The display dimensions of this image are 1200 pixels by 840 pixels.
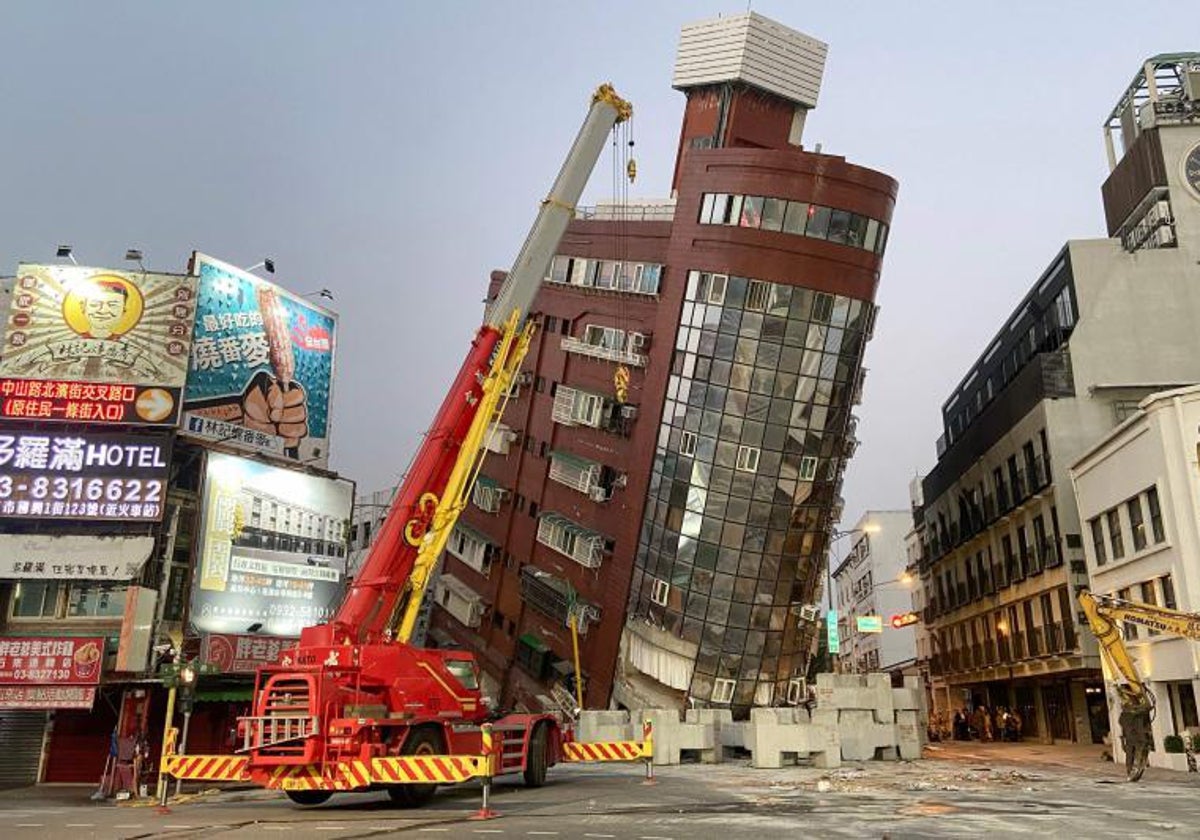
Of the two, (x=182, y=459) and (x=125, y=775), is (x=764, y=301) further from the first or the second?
(x=125, y=775)

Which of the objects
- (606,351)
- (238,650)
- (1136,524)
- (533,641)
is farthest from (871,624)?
(238,650)

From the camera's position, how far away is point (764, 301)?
4222 centimetres

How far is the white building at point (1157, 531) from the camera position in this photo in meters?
28.9

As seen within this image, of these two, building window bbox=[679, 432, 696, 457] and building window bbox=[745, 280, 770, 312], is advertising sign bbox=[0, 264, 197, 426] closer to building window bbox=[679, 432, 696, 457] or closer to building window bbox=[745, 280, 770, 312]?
building window bbox=[679, 432, 696, 457]

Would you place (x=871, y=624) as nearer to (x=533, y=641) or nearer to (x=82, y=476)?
(x=533, y=641)

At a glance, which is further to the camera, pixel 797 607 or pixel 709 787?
pixel 797 607

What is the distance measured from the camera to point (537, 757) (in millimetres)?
23531

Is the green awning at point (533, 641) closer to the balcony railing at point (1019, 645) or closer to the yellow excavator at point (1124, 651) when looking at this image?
the balcony railing at point (1019, 645)

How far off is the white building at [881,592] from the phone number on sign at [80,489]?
247ft

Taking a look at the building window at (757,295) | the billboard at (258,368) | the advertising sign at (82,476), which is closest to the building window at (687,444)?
the building window at (757,295)

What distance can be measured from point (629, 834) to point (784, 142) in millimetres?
53369

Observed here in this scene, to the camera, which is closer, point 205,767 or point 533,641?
point 205,767

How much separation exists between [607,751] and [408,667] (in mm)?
6209

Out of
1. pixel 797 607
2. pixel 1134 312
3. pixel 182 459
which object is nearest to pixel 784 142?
pixel 1134 312
